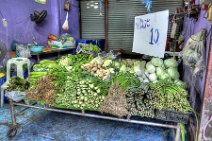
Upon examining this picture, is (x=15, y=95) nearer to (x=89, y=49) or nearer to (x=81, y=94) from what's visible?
(x=81, y=94)

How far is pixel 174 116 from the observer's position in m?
2.18

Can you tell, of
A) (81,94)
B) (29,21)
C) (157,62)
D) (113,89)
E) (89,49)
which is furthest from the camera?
(29,21)

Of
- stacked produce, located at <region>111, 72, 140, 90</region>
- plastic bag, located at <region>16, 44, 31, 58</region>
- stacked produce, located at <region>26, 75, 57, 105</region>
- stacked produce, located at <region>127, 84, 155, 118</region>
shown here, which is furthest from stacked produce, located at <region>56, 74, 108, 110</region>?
plastic bag, located at <region>16, 44, 31, 58</region>

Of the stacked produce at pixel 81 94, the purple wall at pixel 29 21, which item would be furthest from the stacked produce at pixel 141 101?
the purple wall at pixel 29 21

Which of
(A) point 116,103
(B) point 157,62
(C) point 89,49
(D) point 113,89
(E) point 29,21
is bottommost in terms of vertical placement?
(A) point 116,103

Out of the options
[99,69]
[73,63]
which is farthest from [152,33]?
[73,63]

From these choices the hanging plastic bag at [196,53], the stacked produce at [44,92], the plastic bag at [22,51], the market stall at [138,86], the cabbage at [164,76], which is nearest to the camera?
the hanging plastic bag at [196,53]

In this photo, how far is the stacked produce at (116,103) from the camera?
2275mm

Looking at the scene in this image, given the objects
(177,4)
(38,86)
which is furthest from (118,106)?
(177,4)

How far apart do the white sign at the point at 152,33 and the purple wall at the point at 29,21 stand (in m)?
3.17

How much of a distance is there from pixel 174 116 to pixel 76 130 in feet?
5.51

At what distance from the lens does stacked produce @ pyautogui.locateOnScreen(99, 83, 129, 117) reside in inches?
89.6

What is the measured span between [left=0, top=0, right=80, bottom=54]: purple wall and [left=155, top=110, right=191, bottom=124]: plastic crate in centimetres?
396

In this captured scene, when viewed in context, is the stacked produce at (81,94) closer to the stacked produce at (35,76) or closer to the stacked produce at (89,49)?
the stacked produce at (35,76)
